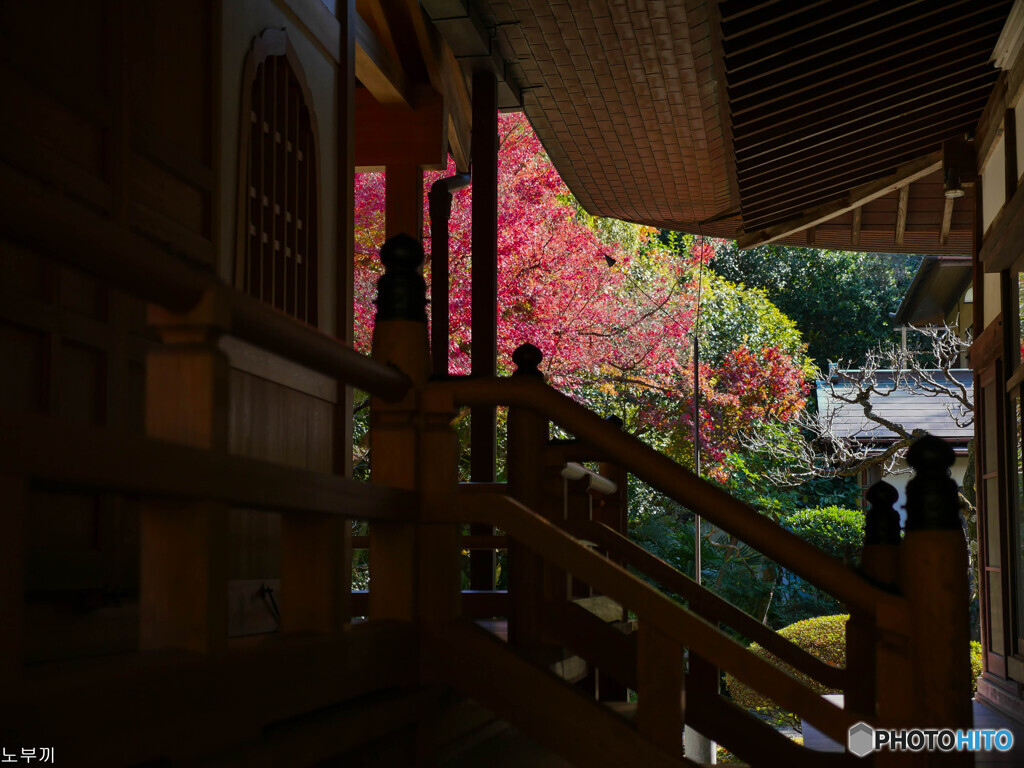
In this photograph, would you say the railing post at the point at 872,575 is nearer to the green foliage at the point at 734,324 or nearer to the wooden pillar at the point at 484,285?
the wooden pillar at the point at 484,285

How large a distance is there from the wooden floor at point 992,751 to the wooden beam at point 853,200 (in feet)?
8.77

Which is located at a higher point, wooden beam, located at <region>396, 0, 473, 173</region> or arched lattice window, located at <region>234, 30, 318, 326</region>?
wooden beam, located at <region>396, 0, 473, 173</region>

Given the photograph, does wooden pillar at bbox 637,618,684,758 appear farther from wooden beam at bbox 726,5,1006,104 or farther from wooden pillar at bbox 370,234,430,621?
wooden beam at bbox 726,5,1006,104

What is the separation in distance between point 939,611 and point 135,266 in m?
1.48

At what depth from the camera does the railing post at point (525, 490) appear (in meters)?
2.67

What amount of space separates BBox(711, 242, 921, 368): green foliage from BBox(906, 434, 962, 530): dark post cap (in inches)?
746

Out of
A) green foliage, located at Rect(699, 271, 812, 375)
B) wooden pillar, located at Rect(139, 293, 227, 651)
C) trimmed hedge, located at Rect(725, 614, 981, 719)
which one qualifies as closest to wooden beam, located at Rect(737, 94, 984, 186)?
wooden pillar, located at Rect(139, 293, 227, 651)

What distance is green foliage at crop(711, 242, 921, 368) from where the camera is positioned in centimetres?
2055

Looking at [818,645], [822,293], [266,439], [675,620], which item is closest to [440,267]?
[266,439]

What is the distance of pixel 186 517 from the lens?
1487 mm

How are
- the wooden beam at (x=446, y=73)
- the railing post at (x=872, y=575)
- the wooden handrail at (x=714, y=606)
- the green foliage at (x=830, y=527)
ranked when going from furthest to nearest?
the green foliage at (x=830, y=527) → the wooden beam at (x=446, y=73) → the wooden handrail at (x=714, y=606) → the railing post at (x=872, y=575)

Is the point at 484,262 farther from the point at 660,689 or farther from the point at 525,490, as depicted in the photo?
the point at 660,689

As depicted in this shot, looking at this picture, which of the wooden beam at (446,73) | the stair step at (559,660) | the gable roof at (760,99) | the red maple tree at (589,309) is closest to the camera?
the stair step at (559,660)

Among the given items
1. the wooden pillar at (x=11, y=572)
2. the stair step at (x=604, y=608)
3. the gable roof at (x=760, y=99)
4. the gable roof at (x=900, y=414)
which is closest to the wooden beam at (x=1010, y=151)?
the gable roof at (x=760, y=99)
